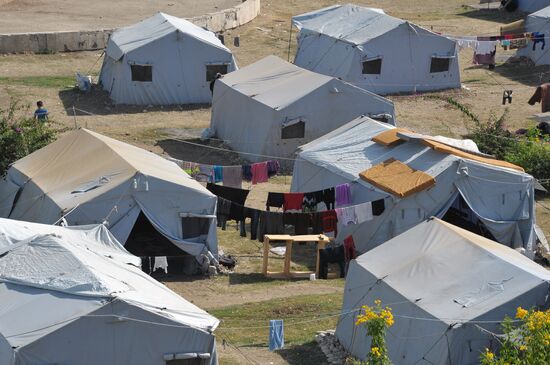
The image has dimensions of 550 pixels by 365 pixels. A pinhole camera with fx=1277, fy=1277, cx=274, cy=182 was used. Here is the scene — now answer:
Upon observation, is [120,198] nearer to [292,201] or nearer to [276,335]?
[292,201]

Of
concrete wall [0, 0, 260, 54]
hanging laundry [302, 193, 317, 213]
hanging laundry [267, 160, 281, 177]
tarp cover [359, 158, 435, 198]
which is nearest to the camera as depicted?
tarp cover [359, 158, 435, 198]

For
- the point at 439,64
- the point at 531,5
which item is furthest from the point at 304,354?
the point at 531,5

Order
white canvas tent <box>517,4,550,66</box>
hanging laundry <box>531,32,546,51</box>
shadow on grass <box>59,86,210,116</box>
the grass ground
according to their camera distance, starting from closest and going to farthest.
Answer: the grass ground
shadow on grass <box>59,86,210,116</box>
hanging laundry <box>531,32,546,51</box>
white canvas tent <box>517,4,550,66</box>

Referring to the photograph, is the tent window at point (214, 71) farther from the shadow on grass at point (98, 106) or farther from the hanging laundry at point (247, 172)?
the hanging laundry at point (247, 172)

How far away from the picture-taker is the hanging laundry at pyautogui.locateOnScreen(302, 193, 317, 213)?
24547 mm

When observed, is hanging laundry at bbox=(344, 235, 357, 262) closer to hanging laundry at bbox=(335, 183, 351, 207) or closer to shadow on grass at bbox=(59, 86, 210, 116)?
hanging laundry at bbox=(335, 183, 351, 207)

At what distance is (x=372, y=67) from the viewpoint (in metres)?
36.3

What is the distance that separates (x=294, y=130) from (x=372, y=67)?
7445 millimetres

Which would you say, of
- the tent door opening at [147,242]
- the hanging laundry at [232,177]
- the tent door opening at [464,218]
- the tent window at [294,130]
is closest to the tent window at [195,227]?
the tent door opening at [147,242]

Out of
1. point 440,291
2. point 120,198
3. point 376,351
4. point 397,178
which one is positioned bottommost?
point 397,178

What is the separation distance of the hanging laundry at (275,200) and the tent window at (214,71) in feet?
37.5

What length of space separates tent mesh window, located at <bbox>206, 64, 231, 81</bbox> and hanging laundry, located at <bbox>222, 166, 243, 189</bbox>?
30.2ft

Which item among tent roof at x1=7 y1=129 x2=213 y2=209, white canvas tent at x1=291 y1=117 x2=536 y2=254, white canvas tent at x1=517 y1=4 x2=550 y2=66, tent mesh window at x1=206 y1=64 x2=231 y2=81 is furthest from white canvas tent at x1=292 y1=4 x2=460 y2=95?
tent roof at x1=7 y1=129 x2=213 y2=209

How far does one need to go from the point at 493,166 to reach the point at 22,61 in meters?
19.3
